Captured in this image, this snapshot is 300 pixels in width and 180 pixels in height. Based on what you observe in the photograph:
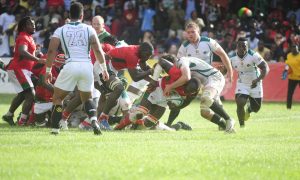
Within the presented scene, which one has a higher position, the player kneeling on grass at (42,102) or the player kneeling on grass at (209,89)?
the player kneeling on grass at (209,89)

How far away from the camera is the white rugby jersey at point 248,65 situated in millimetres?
18792

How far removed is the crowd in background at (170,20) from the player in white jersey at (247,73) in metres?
9.61

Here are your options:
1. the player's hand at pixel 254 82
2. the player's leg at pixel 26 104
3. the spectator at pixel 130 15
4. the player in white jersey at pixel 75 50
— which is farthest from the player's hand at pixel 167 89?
the spectator at pixel 130 15

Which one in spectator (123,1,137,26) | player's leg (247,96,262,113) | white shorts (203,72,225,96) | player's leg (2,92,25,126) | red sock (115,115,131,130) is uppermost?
white shorts (203,72,225,96)

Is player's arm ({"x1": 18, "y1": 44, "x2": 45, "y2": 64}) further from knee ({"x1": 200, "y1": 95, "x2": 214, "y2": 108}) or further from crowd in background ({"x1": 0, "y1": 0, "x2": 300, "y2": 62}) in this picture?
crowd in background ({"x1": 0, "y1": 0, "x2": 300, "y2": 62})

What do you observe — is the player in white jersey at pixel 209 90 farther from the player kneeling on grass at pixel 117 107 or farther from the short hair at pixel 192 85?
the player kneeling on grass at pixel 117 107

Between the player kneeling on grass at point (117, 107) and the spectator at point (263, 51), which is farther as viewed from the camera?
the spectator at point (263, 51)

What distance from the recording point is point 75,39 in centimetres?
1425

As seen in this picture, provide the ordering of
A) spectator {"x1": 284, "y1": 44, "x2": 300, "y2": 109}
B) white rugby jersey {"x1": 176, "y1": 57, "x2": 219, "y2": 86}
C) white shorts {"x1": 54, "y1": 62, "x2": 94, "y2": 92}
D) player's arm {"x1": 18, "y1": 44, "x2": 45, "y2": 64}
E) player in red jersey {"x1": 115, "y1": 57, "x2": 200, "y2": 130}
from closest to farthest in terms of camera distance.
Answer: white shorts {"x1": 54, "y1": 62, "x2": 94, "y2": 92} → white rugby jersey {"x1": 176, "y1": 57, "x2": 219, "y2": 86} → player in red jersey {"x1": 115, "y1": 57, "x2": 200, "y2": 130} → player's arm {"x1": 18, "y1": 44, "x2": 45, "y2": 64} → spectator {"x1": 284, "y1": 44, "x2": 300, "y2": 109}

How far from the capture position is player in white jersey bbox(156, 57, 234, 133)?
15.6m

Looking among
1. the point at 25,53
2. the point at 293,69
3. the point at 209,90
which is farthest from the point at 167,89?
the point at 293,69

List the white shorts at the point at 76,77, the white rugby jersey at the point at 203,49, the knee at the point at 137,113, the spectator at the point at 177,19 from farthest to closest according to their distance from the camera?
the spectator at the point at 177,19 → the white rugby jersey at the point at 203,49 → the knee at the point at 137,113 → the white shorts at the point at 76,77

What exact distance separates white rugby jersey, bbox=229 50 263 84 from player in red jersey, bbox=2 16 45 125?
4.33 metres

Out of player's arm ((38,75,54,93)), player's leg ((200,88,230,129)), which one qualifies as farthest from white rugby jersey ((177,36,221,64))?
player's arm ((38,75,54,93))
